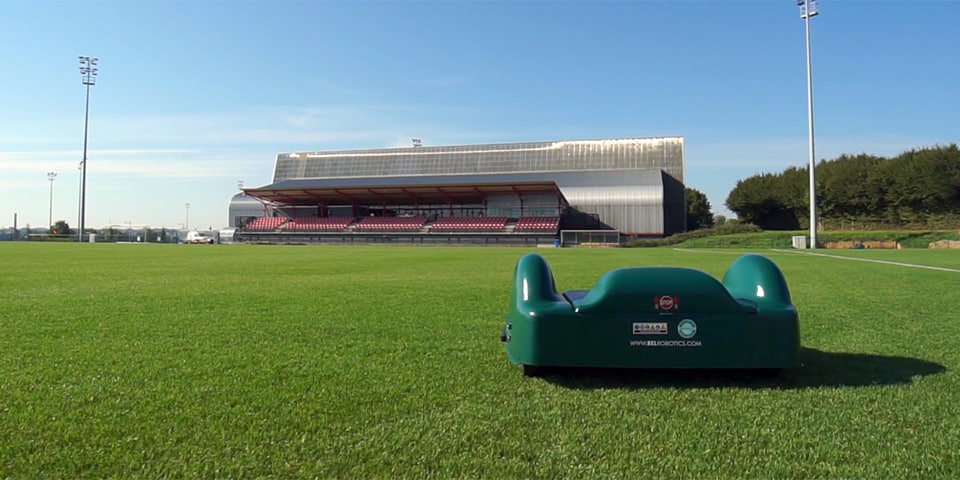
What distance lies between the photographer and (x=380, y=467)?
8.03 ft

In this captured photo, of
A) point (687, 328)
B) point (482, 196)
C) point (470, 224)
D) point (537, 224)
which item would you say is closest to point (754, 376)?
point (687, 328)

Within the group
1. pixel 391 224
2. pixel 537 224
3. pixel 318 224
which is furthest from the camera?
pixel 318 224

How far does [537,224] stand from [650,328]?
185 feet

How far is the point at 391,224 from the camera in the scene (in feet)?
211

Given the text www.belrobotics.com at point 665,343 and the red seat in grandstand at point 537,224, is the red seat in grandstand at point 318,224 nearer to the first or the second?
the red seat in grandstand at point 537,224

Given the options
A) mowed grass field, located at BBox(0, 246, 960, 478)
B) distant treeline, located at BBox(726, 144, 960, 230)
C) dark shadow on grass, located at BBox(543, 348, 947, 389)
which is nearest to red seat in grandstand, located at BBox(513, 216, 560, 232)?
distant treeline, located at BBox(726, 144, 960, 230)

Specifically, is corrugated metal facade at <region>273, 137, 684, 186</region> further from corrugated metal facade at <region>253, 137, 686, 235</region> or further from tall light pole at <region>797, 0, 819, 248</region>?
tall light pole at <region>797, 0, 819, 248</region>

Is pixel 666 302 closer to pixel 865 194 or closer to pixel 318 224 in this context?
pixel 318 224

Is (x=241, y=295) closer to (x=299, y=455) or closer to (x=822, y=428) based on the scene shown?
(x=299, y=455)

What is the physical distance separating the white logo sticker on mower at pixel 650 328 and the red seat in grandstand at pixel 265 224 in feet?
225

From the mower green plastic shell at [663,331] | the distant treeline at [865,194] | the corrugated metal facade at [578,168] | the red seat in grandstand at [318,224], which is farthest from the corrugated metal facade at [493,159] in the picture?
the mower green plastic shell at [663,331]

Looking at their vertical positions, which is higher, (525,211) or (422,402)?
(525,211)

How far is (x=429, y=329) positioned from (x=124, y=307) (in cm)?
417

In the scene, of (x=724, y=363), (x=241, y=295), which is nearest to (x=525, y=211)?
(x=241, y=295)
